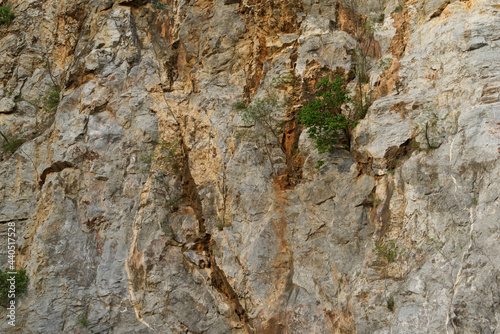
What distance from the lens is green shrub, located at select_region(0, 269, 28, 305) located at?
14.2m

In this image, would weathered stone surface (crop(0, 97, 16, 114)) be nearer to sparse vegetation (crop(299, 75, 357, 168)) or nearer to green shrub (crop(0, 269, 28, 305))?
green shrub (crop(0, 269, 28, 305))

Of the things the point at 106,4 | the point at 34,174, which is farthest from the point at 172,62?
the point at 34,174

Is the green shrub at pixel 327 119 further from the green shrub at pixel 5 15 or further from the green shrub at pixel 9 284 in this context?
the green shrub at pixel 5 15

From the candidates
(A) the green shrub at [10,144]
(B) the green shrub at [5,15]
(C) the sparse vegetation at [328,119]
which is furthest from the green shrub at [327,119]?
(B) the green shrub at [5,15]

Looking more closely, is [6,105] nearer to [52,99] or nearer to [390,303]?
[52,99]

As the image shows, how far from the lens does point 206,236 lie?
563 inches

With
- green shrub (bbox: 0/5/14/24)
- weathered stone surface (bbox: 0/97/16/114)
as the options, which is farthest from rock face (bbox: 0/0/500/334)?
green shrub (bbox: 0/5/14/24)

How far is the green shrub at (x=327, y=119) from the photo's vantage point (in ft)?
42.0

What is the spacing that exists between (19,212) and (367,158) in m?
12.9

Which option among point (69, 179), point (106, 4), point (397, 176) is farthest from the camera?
point (106, 4)

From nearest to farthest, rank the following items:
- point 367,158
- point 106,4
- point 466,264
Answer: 1. point 466,264
2. point 367,158
3. point 106,4

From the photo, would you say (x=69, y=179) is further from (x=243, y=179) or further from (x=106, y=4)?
(x=106, y=4)

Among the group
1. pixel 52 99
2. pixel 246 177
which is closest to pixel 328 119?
pixel 246 177

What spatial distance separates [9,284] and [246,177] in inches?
334
